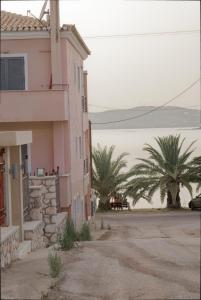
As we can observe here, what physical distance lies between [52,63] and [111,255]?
11987 millimetres

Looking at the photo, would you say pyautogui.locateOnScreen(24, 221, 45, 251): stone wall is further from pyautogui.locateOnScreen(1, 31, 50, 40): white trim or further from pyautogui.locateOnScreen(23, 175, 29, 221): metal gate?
pyautogui.locateOnScreen(1, 31, 50, 40): white trim

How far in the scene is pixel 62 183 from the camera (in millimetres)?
18078

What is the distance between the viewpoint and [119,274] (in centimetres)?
694

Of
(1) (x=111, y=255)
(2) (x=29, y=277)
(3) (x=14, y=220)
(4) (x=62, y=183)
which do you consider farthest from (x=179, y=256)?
(4) (x=62, y=183)

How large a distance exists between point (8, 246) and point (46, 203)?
488 cm

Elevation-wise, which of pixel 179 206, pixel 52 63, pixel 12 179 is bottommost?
pixel 179 206

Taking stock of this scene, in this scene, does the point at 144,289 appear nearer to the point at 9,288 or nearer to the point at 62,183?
the point at 9,288

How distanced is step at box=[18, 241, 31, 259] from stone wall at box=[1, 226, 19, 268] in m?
0.30

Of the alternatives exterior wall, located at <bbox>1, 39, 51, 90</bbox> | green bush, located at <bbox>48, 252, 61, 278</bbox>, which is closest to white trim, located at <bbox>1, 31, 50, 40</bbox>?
exterior wall, located at <bbox>1, 39, 51, 90</bbox>

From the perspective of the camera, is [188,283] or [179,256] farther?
[179,256]

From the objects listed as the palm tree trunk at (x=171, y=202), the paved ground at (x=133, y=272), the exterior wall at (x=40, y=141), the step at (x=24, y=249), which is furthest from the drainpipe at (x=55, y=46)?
the palm tree trunk at (x=171, y=202)

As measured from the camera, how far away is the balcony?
18031mm

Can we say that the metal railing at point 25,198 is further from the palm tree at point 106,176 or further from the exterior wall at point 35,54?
the palm tree at point 106,176

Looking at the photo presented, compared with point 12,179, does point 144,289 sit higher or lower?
lower
